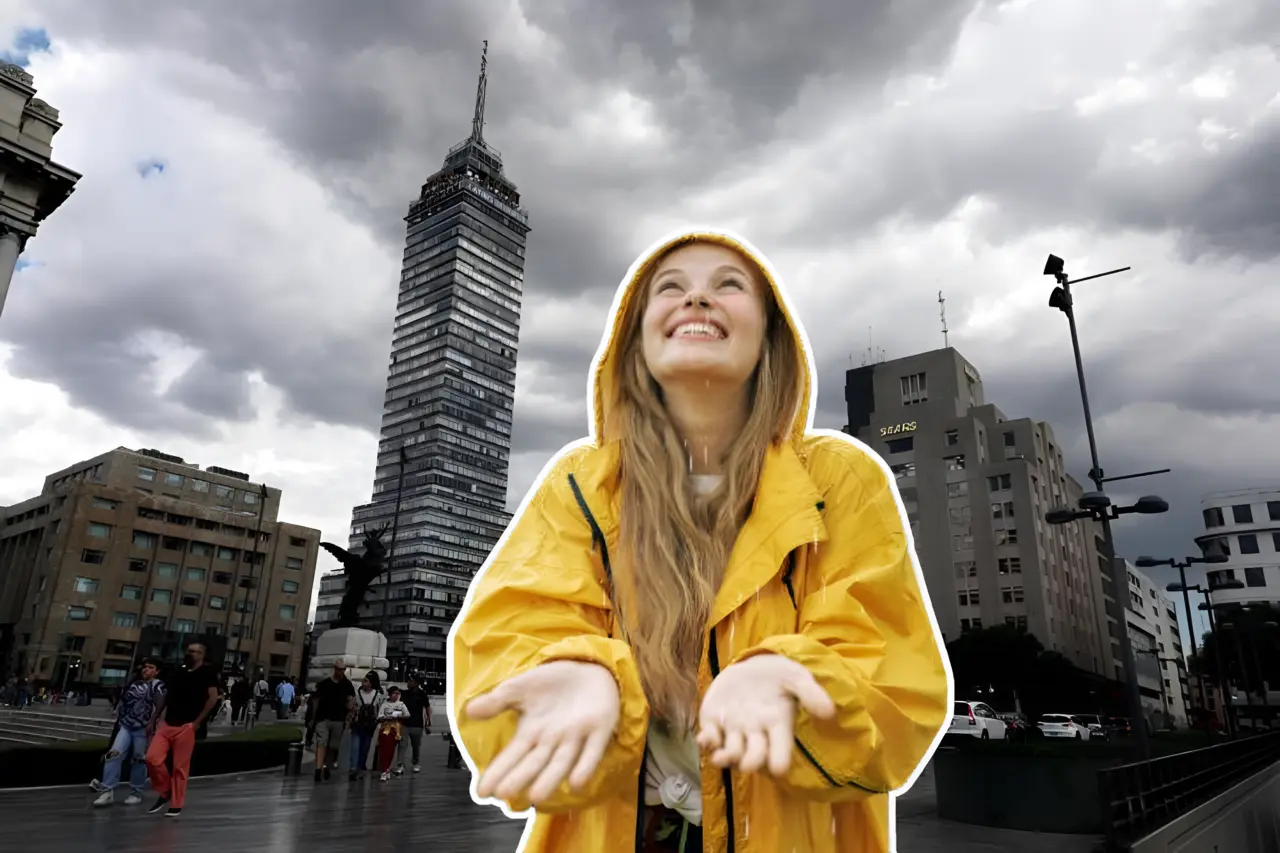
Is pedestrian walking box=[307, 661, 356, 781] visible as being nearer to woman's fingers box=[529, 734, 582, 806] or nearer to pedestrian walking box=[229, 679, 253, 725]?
woman's fingers box=[529, 734, 582, 806]

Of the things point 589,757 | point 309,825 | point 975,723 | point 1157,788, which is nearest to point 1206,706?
point 975,723

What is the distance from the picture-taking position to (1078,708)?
46250 mm

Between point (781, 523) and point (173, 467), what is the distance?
9729 cm

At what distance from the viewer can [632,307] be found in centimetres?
200

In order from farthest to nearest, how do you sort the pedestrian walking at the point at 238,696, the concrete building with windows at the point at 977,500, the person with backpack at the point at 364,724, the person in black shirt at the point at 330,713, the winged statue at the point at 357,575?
the concrete building with windows at the point at 977,500, the pedestrian walking at the point at 238,696, the winged statue at the point at 357,575, the person with backpack at the point at 364,724, the person in black shirt at the point at 330,713

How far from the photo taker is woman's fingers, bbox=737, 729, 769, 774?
45.1 inches

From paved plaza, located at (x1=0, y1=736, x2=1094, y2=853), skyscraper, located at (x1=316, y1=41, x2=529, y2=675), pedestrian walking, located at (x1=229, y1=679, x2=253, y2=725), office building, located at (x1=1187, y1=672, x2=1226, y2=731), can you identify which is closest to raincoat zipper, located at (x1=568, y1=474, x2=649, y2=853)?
paved plaza, located at (x1=0, y1=736, x2=1094, y2=853)

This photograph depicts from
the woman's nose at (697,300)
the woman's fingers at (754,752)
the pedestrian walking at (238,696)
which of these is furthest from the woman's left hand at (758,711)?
the pedestrian walking at (238,696)

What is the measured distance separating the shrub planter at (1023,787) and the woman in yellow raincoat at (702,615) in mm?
9155

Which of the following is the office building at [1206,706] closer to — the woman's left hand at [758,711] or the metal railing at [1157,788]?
the metal railing at [1157,788]

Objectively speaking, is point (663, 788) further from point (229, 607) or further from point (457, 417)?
point (457, 417)

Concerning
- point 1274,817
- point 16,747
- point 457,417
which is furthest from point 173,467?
point 1274,817

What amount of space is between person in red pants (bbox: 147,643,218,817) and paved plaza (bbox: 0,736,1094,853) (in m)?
0.36

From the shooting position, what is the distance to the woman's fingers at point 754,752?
115 centimetres
